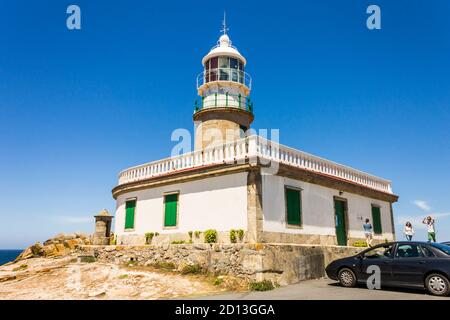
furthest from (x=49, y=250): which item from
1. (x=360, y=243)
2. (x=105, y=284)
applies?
(x=360, y=243)

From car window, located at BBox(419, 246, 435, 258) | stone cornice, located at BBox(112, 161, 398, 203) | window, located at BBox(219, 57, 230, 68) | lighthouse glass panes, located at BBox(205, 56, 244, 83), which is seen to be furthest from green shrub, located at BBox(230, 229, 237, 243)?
window, located at BBox(219, 57, 230, 68)

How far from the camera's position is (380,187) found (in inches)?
836

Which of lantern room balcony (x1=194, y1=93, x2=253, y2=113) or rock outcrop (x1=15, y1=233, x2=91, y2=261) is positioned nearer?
lantern room balcony (x1=194, y1=93, x2=253, y2=113)

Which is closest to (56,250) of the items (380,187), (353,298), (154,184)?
(154,184)

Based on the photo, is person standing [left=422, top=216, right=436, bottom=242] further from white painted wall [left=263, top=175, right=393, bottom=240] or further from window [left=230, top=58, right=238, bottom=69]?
window [left=230, top=58, right=238, bottom=69]

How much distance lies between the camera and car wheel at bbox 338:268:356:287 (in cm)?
1115

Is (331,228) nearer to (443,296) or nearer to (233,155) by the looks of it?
(233,155)

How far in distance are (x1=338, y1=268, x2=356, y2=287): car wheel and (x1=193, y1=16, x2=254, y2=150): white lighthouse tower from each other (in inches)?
417

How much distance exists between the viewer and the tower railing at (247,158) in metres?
13.7

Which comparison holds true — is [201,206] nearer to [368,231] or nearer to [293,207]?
[293,207]

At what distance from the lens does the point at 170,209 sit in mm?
16109

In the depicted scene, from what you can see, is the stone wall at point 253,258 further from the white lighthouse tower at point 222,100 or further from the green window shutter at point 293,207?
the white lighthouse tower at point 222,100

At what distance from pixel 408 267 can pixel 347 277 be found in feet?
6.65

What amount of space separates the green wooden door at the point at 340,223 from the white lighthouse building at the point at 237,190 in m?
0.05
